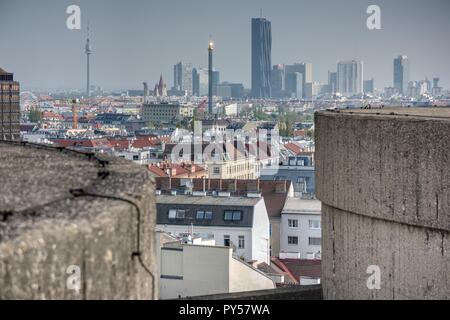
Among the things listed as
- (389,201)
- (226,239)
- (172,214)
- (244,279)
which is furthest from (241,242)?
(389,201)

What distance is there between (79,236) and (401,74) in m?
183

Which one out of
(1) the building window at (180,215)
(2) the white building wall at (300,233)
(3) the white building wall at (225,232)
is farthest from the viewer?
(2) the white building wall at (300,233)

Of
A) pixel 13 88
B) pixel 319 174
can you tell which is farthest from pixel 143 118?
pixel 319 174

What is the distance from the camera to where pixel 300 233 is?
100 ft

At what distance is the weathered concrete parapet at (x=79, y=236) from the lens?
9.44ft

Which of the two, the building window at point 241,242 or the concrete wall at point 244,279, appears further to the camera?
the building window at point 241,242

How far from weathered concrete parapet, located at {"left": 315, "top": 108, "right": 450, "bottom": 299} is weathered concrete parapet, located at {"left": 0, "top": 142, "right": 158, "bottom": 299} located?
276 centimetres

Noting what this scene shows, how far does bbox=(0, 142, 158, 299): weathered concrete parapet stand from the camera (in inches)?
113

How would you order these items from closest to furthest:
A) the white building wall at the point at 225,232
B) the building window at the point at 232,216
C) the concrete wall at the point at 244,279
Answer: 1. the concrete wall at the point at 244,279
2. the white building wall at the point at 225,232
3. the building window at the point at 232,216

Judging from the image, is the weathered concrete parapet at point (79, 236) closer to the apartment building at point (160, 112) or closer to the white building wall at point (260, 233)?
the white building wall at point (260, 233)

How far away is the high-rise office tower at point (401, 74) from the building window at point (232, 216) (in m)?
153

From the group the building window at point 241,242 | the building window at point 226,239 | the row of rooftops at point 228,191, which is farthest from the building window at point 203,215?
the building window at point 241,242
